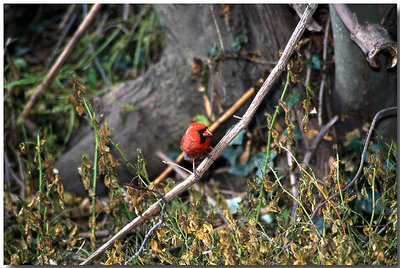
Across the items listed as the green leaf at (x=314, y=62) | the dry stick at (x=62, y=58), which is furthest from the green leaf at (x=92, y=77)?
the green leaf at (x=314, y=62)

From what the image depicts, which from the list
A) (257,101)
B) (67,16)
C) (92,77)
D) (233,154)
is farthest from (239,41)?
(67,16)

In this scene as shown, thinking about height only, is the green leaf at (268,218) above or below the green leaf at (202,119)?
below

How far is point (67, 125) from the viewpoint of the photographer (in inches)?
109

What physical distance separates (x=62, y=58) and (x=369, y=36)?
1430mm

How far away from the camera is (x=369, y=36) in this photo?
69.4 inches

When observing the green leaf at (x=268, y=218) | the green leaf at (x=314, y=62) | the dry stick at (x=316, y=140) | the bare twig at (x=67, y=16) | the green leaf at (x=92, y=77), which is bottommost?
the green leaf at (x=268, y=218)

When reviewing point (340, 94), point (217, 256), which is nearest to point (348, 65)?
point (340, 94)

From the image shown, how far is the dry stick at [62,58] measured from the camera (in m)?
2.26

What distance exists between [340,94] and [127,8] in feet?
5.54

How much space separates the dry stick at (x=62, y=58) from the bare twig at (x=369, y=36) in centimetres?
113

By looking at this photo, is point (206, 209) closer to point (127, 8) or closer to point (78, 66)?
point (78, 66)

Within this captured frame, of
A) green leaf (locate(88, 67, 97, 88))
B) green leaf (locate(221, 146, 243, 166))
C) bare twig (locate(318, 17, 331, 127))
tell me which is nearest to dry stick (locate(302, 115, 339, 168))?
bare twig (locate(318, 17, 331, 127))

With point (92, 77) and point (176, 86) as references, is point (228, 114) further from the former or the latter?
point (92, 77)

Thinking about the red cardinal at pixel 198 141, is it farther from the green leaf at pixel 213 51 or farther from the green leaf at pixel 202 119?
the green leaf at pixel 213 51
